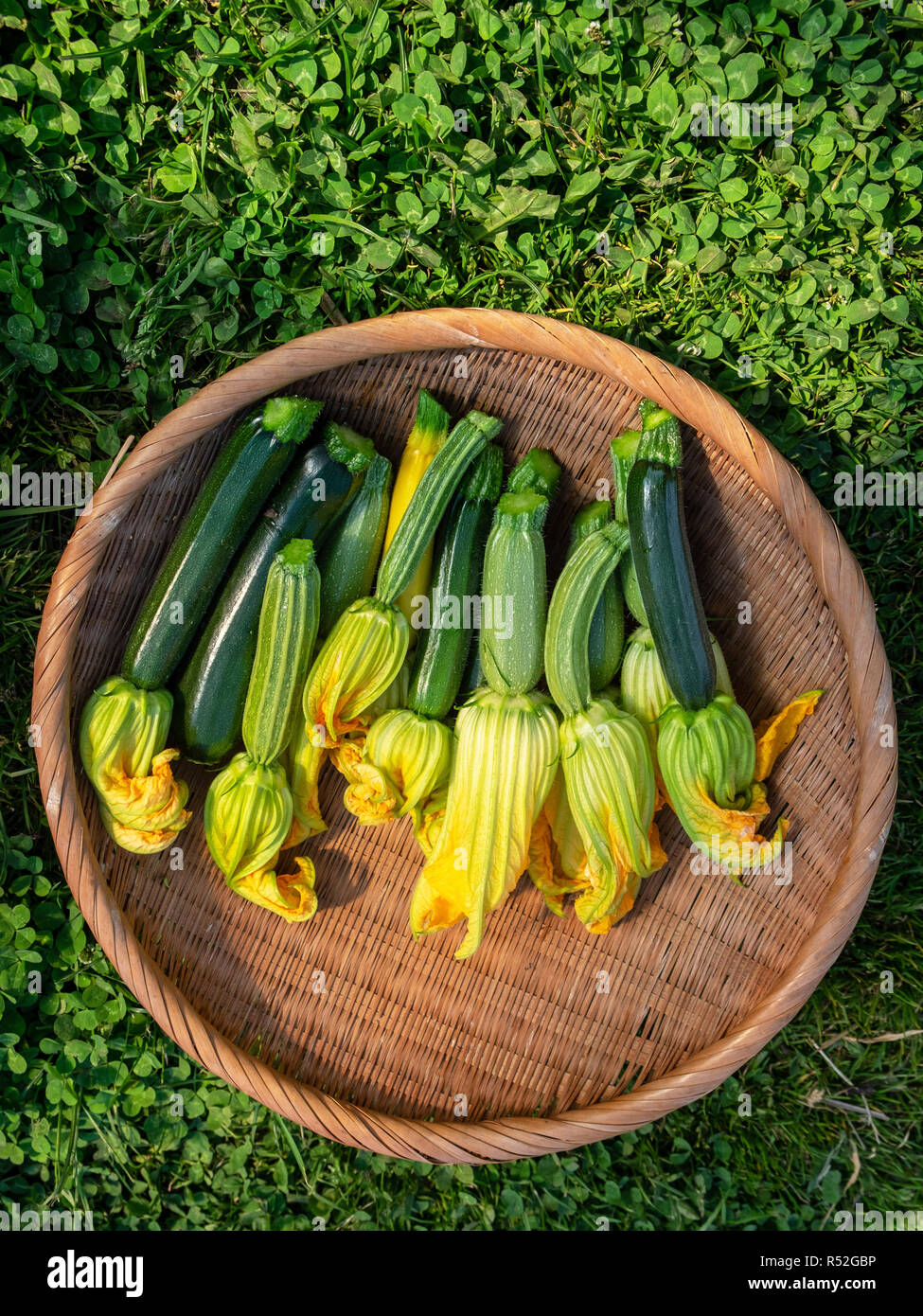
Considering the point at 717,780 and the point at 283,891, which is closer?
the point at 717,780

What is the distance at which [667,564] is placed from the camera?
2367mm

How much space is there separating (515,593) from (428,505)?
31cm

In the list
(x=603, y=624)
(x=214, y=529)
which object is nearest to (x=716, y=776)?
(x=603, y=624)

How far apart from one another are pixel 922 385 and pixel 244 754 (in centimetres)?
217

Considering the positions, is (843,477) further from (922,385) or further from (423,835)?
(423,835)

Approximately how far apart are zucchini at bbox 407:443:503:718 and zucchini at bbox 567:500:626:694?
0.25m

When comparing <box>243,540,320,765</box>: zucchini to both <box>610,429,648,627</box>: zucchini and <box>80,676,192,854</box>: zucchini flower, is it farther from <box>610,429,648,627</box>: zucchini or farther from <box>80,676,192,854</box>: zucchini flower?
→ <box>610,429,648,627</box>: zucchini

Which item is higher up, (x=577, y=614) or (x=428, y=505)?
(x=428, y=505)

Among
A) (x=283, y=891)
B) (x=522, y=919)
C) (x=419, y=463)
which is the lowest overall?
(x=522, y=919)

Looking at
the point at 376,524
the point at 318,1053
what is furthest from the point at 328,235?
the point at 318,1053

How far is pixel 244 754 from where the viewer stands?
2535 millimetres

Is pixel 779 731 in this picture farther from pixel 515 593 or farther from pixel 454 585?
pixel 454 585

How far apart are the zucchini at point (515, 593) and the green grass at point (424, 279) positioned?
712 mm

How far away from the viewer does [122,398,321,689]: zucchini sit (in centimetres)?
244
